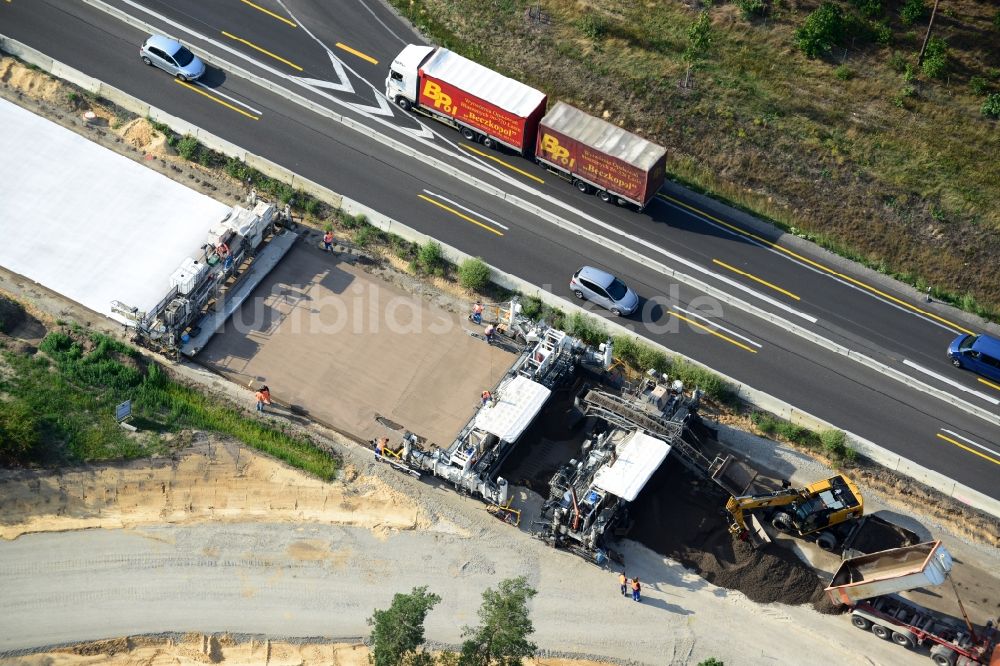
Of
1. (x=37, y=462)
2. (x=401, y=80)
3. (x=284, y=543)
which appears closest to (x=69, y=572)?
(x=37, y=462)

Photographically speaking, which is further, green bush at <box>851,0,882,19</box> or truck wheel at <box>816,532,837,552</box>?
green bush at <box>851,0,882,19</box>

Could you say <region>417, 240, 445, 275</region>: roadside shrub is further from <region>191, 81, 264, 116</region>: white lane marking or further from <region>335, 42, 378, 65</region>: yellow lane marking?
<region>335, 42, 378, 65</region>: yellow lane marking

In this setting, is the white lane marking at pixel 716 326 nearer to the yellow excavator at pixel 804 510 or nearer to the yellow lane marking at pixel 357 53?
the yellow excavator at pixel 804 510

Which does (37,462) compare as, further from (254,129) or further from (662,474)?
(662,474)

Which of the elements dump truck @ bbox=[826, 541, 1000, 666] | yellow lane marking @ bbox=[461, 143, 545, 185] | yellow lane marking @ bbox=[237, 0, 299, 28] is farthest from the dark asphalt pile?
yellow lane marking @ bbox=[237, 0, 299, 28]

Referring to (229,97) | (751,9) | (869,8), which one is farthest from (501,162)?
(869,8)

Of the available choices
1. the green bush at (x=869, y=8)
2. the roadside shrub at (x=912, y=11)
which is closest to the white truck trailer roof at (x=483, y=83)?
the green bush at (x=869, y=8)
